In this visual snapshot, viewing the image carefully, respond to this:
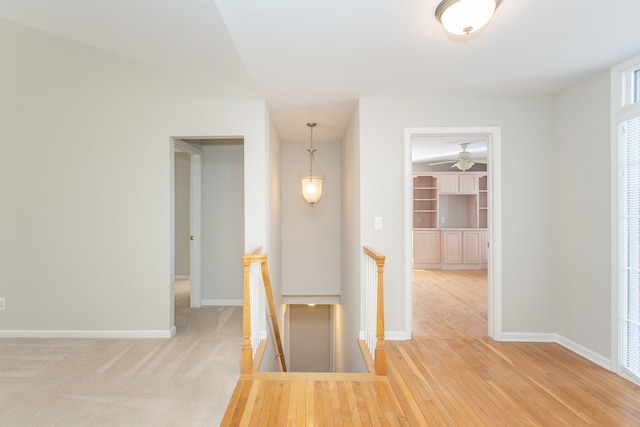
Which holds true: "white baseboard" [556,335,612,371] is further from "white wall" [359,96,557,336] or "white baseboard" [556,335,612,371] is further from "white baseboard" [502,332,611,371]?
"white wall" [359,96,557,336]

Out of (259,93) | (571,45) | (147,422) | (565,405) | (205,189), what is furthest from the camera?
(205,189)

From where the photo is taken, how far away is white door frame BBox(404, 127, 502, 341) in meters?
3.13

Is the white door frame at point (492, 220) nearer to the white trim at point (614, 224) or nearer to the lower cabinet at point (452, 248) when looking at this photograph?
the white trim at point (614, 224)

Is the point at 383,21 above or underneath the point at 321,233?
above

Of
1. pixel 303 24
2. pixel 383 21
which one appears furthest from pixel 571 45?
pixel 303 24

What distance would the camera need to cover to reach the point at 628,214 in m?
2.41

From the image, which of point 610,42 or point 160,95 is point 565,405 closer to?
point 610,42

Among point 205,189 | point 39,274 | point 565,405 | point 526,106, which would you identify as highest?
point 526,106

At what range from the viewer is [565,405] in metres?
2.06

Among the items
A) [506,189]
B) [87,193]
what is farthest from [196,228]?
[506,189]

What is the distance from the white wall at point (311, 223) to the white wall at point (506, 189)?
1.94 meters

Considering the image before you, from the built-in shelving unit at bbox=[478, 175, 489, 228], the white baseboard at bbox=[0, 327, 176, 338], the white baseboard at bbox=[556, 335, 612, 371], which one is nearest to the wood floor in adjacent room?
the white baseboard at bbox=[556, 335, 612, 371]

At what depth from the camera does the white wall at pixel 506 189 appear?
312 centimetres

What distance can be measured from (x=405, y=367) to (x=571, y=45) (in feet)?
9.01
